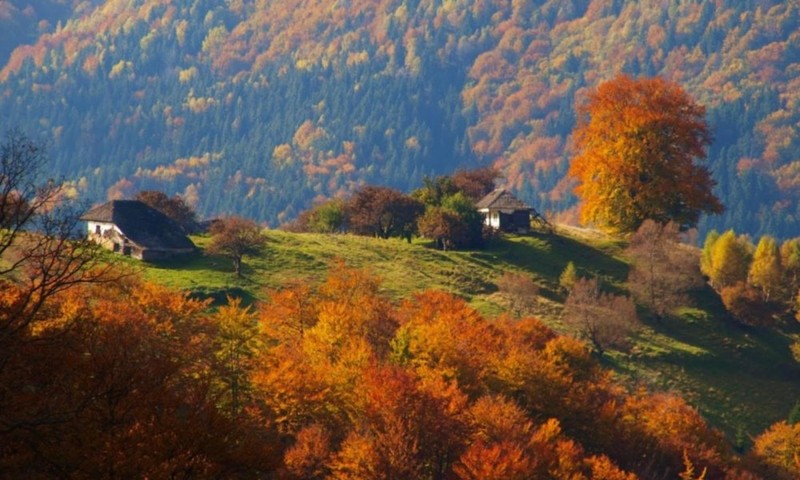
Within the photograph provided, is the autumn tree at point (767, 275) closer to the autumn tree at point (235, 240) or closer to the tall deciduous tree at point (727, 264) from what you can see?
the tall deciduous tree at point (727, 264)

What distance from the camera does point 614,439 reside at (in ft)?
197

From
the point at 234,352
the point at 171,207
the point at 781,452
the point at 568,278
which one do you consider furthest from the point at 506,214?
the point at 234,352

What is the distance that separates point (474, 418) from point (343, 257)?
32.5m

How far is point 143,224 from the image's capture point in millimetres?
82562

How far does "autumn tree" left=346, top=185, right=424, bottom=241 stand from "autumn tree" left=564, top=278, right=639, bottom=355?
21064mm

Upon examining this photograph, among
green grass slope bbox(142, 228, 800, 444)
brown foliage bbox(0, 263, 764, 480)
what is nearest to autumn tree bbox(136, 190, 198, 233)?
green grass slope bbox(142, 228, 800, 444)

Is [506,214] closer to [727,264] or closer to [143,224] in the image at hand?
[727,264]

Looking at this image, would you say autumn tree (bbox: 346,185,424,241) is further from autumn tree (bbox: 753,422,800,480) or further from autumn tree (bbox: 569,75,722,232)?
autumn tree (bbox: 753,422,800,480)

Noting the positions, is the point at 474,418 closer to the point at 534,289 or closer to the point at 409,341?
the point at 409,341

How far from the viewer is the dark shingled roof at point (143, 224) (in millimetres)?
80500

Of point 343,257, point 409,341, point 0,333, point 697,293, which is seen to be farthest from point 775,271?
point 0,333

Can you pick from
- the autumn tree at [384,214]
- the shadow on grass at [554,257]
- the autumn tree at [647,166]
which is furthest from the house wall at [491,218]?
the autumn tree at [647,166]

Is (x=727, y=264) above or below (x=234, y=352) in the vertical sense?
above

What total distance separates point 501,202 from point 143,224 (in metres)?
34.3
